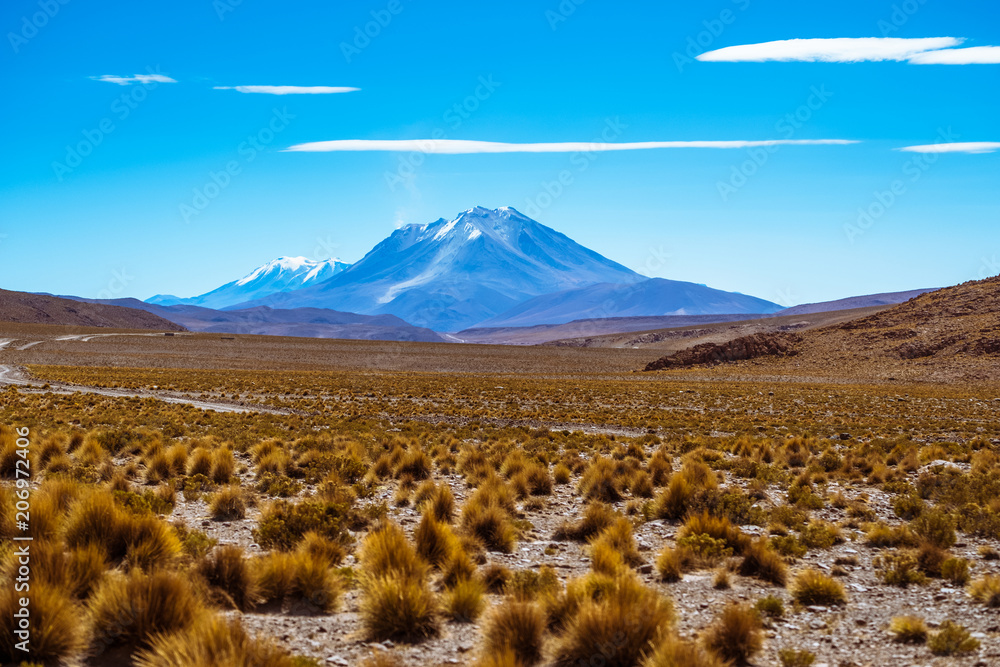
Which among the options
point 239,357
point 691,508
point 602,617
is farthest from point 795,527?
point 239,357

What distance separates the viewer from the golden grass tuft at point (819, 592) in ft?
20.8

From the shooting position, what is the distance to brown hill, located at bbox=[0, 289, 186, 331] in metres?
144

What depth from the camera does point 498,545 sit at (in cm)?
800

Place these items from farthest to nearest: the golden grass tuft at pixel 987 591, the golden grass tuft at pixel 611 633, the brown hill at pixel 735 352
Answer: the brown hill at pixel 735 352 < the golden grass tuft at pixel 987 591 < the golden grass tuft at pixel 611 633

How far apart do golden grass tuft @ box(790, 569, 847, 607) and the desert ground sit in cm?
2

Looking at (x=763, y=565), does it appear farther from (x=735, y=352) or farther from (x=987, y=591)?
(x=735, y=352)

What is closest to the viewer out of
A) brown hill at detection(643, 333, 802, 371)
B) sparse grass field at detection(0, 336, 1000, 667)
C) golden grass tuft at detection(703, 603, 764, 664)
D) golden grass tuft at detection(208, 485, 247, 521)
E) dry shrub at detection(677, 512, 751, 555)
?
sparse grass field at detection(0, 336, 1000, 667)

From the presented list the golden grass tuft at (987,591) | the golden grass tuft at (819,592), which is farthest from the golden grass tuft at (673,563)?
the golden grass tuft at (987,591)

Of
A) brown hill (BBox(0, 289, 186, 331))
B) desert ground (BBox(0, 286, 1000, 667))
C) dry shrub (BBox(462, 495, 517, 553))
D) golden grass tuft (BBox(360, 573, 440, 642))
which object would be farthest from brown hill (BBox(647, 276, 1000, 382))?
brown hill (BBox(0, 289, 186, 331))

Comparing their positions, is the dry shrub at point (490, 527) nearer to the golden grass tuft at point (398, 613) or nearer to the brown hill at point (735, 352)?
the golden grass tuft at point (398, 613)

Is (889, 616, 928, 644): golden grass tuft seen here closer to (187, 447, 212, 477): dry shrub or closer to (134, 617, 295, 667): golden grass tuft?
(134, 617, 295, 667): golden grass tuft

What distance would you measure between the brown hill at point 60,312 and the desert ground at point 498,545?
480 ft

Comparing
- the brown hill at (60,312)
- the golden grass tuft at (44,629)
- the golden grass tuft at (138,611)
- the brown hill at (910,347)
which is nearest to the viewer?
the golden grass tuft at (44,629)

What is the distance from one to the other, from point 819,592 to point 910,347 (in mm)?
57765
